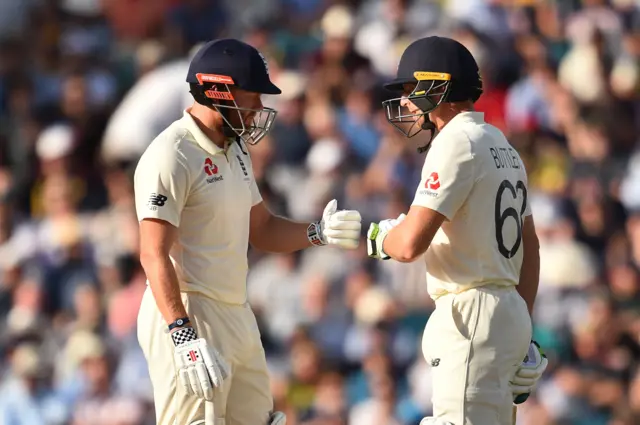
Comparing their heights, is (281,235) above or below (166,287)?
below

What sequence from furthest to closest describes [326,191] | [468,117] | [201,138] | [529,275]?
[326,191]
[529,275]
[201,138]
[468,117]

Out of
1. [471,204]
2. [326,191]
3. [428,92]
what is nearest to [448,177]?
[471,204]

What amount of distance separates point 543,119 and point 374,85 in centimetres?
147

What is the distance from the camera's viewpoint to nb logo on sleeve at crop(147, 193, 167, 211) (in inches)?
235

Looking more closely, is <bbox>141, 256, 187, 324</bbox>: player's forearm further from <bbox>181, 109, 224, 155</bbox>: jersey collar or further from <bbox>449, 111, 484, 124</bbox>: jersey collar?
<bbox>449, 111, 484, 124</bbox>: jersey collar

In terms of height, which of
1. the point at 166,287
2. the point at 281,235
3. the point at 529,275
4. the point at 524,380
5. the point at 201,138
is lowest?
the point at 524,380

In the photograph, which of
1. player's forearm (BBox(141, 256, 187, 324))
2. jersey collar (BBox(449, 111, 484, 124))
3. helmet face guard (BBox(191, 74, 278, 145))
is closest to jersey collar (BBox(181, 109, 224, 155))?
helmet face guard (BBox(191, 74, 278, 145))

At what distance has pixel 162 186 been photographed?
6000mm

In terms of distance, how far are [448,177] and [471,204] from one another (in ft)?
0.60

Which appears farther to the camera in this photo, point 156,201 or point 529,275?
point 529,275

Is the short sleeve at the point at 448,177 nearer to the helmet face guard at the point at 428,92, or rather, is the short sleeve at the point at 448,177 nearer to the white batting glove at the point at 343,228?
the helmet face guard at the point at 428,92

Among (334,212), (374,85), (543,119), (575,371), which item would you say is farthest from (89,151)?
(334,212)

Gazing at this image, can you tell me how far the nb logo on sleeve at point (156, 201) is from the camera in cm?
596

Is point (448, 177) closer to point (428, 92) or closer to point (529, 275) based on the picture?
point (428, 92)
